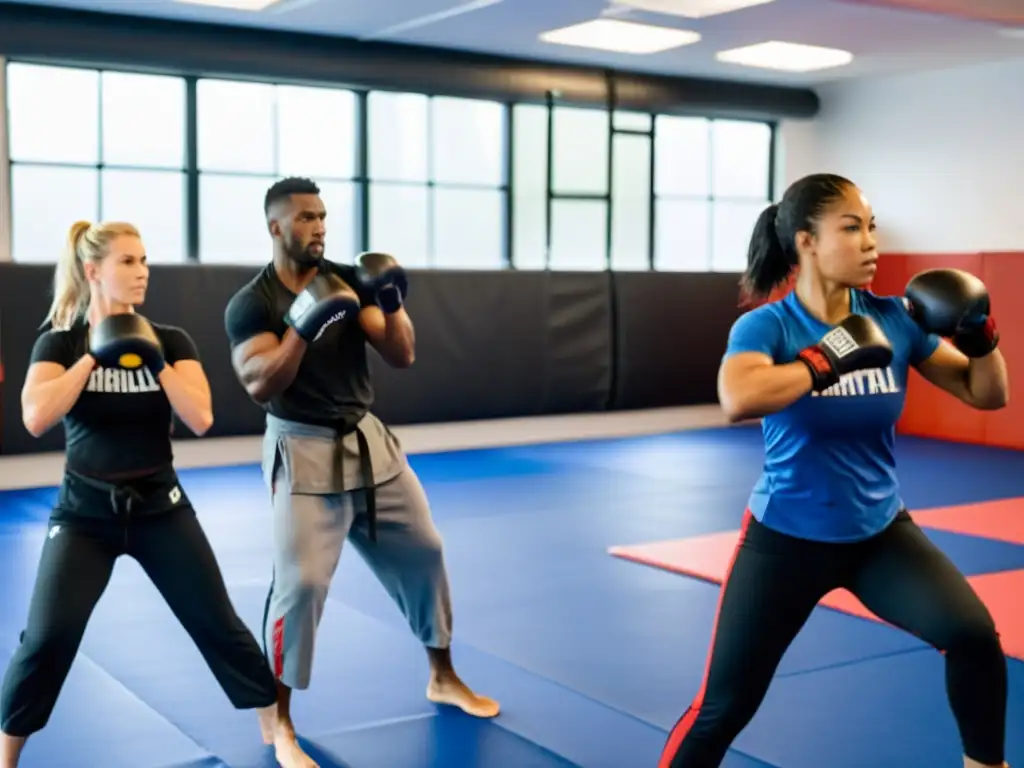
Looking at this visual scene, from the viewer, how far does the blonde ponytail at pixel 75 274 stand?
8.41 feet

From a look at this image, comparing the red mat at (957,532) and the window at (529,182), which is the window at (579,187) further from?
the red mat at (957,532)

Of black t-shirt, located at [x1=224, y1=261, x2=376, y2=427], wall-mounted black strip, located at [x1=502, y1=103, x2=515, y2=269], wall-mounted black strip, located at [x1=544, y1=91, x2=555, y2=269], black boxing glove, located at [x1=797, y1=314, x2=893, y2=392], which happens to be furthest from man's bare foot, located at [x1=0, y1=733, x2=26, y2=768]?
wall-mounted black strip, located at [x1=544, y1=91, x2=555, y2=269]

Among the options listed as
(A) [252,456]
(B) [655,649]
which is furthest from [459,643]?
(A) [252,456]

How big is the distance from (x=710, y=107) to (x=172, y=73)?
392cm

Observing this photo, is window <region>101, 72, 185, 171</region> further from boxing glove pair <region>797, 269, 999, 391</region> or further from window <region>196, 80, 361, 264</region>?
boxing glove pair <region>797, 269, 999, 391</region>

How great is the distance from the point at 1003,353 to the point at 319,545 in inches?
274

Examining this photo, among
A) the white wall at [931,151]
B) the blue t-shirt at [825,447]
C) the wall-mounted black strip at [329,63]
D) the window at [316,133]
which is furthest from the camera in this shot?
the white wall at [931,151]

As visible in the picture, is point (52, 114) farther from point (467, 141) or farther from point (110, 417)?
point (110, 417)

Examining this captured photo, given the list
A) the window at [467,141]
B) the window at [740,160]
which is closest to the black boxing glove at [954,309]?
the window at [467,141]

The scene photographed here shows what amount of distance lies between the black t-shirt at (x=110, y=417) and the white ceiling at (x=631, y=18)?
14.8 feet

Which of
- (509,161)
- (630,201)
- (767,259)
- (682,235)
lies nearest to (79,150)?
(509,161)

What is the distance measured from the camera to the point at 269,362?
261 cm

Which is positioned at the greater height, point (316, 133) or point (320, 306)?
point (316, 133)

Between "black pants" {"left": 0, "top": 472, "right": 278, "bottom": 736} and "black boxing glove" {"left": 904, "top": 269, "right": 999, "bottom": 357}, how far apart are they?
4.78ft
